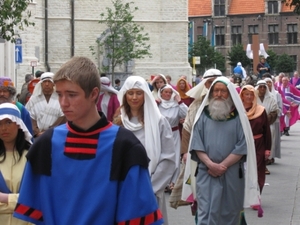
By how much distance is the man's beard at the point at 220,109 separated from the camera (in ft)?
27.5

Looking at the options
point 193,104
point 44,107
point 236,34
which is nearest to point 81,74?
point 193,104

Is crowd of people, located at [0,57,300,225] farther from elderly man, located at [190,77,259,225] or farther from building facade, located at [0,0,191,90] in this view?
building facade, located at [0,0,191,90]

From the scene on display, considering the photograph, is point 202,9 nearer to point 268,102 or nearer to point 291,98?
point 291,98

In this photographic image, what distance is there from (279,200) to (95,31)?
46222 millimetres

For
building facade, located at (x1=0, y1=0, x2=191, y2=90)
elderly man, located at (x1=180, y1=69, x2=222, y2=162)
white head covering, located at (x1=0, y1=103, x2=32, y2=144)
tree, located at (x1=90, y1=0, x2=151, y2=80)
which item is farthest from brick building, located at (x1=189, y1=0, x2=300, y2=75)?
white head covering, located at (x1=0, y1=103, x2=32, y2=144)

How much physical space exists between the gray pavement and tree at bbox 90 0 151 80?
102ft

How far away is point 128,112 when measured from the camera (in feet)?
27.2

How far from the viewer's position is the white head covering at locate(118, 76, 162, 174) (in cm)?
791

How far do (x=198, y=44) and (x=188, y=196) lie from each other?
6413cm

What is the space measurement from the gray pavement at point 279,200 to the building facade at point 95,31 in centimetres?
3794

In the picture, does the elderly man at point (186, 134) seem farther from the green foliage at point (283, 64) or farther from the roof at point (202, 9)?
the roof at point (202, 9)

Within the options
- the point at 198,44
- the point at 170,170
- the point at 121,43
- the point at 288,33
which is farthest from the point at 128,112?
the point at 288,33

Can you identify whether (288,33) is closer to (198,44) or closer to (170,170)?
(198,44)

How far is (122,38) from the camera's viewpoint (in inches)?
2112
